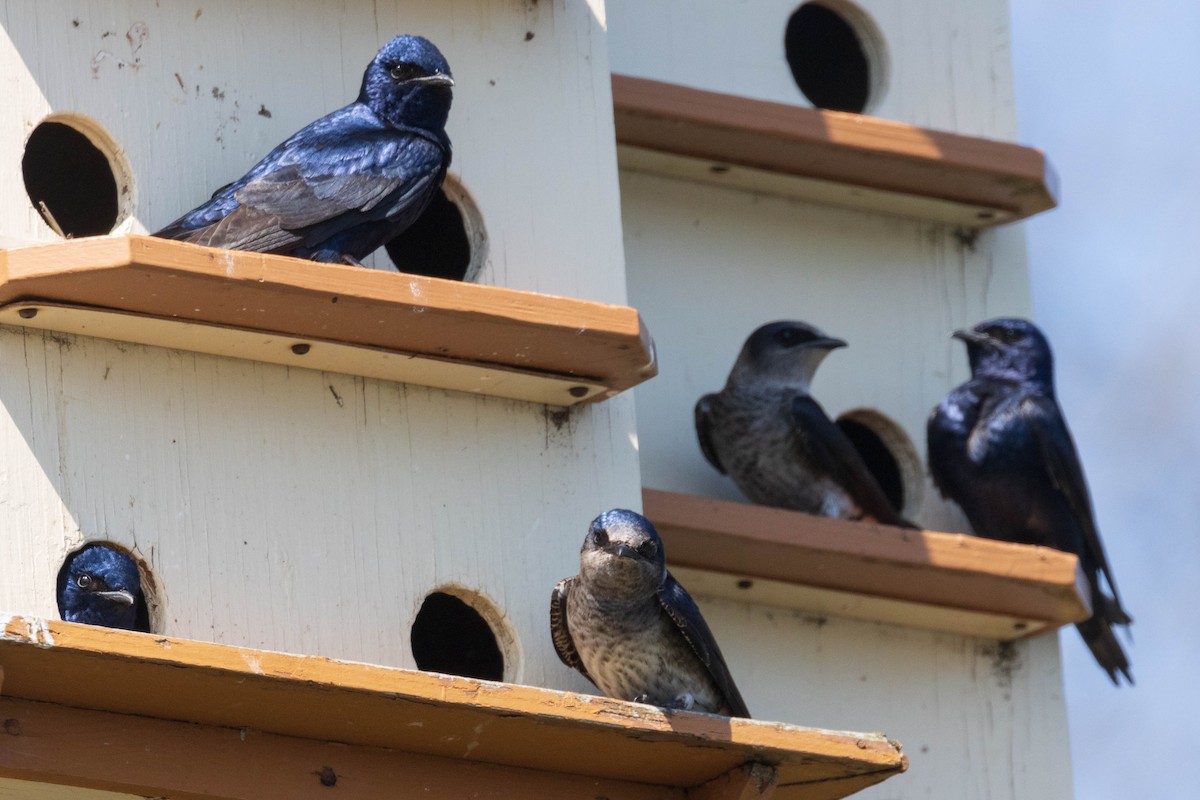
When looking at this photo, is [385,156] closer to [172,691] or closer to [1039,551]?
[172,691]

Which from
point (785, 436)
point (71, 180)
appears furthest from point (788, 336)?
point (71, 180)

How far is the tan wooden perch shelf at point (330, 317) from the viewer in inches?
200

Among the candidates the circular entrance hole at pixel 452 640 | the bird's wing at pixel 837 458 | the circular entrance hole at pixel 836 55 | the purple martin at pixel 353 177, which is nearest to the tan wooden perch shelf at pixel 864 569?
the bird's wing at pixel 837 458

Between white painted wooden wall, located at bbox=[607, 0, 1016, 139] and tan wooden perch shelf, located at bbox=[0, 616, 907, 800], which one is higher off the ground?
white painted wooden wall, located at bbox=[607, 0, 1016, 139]

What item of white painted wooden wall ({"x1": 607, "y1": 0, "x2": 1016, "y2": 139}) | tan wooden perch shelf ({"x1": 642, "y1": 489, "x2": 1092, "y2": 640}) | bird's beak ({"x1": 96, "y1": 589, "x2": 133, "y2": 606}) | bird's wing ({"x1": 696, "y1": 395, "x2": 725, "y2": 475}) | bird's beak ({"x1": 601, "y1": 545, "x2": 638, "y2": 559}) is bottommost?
bird's beak ({"x1": 96, "y1": 589, "x2": 133, "y2": 606})

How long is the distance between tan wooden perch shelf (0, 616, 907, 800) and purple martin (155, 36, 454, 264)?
943mm

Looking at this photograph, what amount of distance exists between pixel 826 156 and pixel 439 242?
49.2 inches

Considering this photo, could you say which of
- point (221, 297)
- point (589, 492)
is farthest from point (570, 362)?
point (221, 297)

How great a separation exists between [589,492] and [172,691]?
4.09ft

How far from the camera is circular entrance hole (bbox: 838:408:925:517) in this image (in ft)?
23.7

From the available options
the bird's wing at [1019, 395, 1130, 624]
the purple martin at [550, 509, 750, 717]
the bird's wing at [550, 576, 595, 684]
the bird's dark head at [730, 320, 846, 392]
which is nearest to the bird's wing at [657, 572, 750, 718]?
the purple martin at [550, 509, 750, 717]

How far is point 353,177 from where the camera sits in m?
5.47

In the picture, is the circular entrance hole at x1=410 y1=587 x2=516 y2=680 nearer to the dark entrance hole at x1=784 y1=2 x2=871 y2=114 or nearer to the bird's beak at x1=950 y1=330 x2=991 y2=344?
the bird's beak at x1=950 y1=330 x2=991 y2=344

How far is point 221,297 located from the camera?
5219mm
